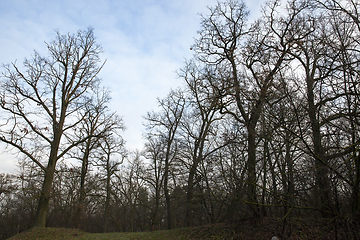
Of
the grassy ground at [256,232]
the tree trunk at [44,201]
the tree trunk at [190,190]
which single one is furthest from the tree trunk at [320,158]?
the tree trunk at [44,201]

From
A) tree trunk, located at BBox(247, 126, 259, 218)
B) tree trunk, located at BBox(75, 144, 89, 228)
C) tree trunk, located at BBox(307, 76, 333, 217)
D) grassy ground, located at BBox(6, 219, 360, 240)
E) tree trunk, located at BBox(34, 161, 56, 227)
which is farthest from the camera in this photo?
tree trunk, located at BBox(75, 144, 89, 228)

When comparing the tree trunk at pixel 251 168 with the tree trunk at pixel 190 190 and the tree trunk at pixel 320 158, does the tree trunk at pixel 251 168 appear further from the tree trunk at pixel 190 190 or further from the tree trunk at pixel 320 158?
the tree trunk at pixel 190 190

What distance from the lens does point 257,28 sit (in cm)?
1233

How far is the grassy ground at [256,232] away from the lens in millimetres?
6796

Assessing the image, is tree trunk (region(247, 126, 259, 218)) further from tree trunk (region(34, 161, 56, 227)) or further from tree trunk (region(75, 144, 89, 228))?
tree trunk (region(75, 144, 89, 228))

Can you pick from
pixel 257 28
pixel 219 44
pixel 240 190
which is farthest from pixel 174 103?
pixel 240 190

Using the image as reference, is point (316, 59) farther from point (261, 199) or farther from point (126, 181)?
point (126, 181)

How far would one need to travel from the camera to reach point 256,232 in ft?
30.6

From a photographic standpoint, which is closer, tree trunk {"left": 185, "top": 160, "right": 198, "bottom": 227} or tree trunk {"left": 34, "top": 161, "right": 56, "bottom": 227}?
tree trunk {"left": 34, "top": 161, "right": 56, "bottom": 227}

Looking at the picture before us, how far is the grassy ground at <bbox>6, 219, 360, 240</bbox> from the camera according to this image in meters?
6.80

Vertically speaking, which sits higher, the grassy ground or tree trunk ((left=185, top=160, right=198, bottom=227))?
tree trunk ((left=185, top=160, right=198, bottom=227))

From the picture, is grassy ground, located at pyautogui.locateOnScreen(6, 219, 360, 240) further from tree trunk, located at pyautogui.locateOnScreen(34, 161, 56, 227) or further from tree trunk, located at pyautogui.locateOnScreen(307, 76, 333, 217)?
tree trunk, located at pyautogui.locateOnScreen(34, 161, 56, 227)

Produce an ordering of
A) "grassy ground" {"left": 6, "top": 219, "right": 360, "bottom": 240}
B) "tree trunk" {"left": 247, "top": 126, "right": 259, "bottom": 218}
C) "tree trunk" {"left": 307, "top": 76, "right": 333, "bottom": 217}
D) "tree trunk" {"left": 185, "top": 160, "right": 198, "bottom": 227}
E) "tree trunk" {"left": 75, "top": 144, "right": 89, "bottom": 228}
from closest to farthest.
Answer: "tree trunk" {"left": 307, "top": 76, "right": 333, "bottom": 217}, "grassy ground" {"left": 6, "top": 219, "right": 360, "bottom": 240}, "tree trunk" {"left": 247, "top": 126, "right": 259, "bottom": 218}, "tree trunk" {"left": 185, "top": 160, "right": 198, "bottom": 227}, "tree trunk" {"left": 75, "top": 144, "right": 89, "bottom": 228}

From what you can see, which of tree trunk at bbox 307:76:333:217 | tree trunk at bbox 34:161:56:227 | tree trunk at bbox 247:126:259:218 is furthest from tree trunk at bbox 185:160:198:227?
tree trunk at bbox 34:161:56:227
